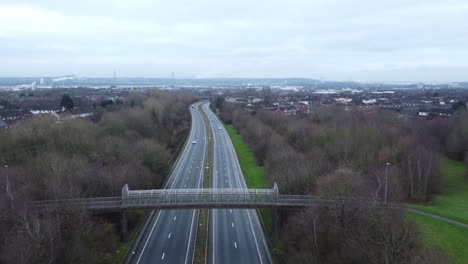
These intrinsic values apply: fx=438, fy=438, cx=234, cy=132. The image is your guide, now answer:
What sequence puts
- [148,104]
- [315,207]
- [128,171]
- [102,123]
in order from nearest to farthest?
[315,207], [128,171], [102,123], [148,104]

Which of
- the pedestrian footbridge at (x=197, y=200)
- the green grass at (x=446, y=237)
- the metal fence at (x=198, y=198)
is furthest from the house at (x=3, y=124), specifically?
the green grass at (x=446, y=237)

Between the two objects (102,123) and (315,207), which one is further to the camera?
(102,123)

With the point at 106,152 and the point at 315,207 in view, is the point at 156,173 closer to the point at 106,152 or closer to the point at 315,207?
the point at 106,152

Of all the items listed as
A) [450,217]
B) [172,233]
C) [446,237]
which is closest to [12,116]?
[172,233]

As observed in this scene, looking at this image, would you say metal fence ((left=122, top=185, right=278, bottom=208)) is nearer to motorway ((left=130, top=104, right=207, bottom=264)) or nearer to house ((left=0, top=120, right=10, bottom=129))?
motorway ((left=130, top=104, right=207, bottom=264))

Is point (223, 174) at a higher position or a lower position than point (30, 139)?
lower

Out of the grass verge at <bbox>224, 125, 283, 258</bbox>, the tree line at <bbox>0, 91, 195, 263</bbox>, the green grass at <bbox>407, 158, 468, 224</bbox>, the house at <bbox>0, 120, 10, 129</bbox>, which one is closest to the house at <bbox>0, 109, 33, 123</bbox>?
the house at <bbox>0, 120, 10, 129</bbox>

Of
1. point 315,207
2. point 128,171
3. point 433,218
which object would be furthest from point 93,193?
point 433,218
